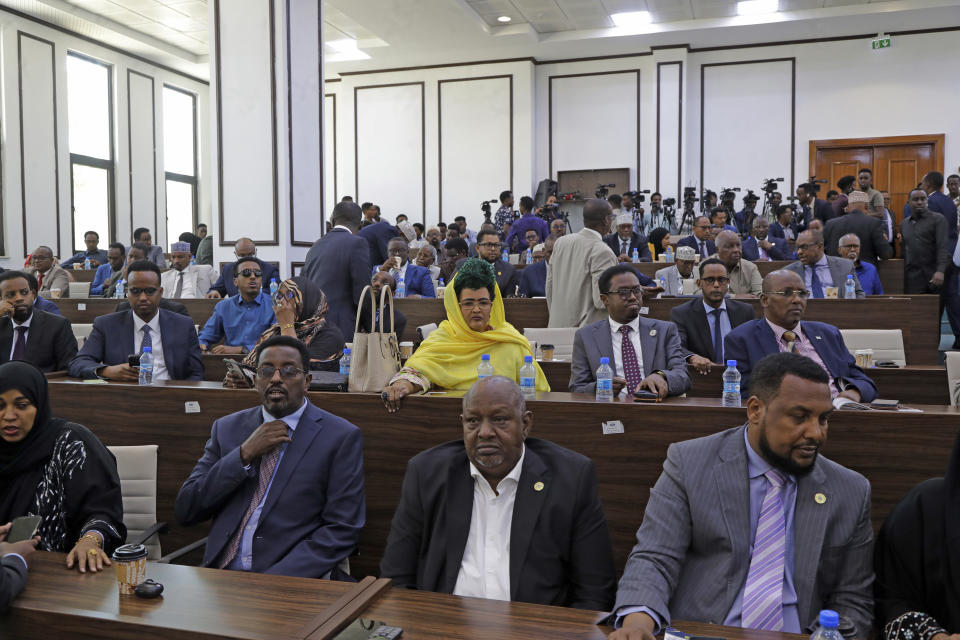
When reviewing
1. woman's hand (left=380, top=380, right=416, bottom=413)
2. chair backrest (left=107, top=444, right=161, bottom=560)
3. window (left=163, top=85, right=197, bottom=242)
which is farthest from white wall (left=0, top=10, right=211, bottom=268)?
woman's hand (left=380, top=380, right=416, bottom=413)

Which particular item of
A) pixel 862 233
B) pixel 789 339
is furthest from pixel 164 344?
pixel 862 233

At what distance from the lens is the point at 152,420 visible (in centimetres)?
322

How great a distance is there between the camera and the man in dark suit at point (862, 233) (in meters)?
6.89

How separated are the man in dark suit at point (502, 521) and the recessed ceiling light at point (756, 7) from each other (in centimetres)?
1026

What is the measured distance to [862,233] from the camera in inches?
272

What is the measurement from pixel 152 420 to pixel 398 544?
161 cm

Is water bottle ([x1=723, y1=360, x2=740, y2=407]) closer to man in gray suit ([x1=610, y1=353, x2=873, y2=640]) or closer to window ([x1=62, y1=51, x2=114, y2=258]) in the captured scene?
man in gray suit ([x1=610, y1=353, x2=873, y2=640])

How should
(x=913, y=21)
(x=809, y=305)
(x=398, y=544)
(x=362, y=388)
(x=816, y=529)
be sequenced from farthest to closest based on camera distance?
(x=913, y=21)
(x=809, y=305)
(x=362, y=388)
(x=398, y=544)
(x=816, y=529)

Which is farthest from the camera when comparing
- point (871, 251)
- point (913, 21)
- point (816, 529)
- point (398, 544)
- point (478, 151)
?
point (478, 151)

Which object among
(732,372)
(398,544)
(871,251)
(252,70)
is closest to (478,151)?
(252,70)

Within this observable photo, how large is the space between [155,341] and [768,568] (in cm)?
333

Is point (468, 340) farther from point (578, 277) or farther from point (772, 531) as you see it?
point (578, 277)

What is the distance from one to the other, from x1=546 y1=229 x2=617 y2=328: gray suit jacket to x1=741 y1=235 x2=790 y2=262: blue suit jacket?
3.24m

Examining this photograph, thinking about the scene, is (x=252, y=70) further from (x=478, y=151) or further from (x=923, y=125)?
(x=923, y=125)
